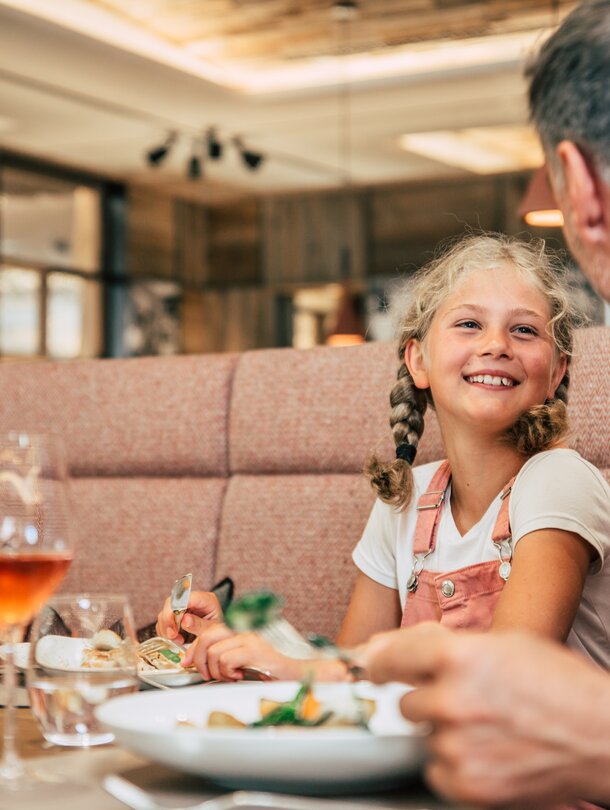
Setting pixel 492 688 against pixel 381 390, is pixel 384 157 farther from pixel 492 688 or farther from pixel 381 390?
pixel 492 688

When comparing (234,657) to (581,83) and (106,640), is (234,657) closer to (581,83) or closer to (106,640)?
(106,640)

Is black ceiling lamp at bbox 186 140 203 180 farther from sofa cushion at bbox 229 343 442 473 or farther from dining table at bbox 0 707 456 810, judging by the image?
dining table at bbox 0 707 456 810

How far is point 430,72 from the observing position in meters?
6.26

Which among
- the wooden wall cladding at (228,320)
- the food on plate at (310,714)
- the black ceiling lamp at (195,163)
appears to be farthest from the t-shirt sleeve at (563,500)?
the wooden wall cladding at (228,320)

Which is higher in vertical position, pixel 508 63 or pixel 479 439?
pixel 508 63

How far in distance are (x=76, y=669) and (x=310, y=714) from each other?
0.68 feet

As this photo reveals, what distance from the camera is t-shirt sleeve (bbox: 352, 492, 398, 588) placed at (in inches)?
64.1

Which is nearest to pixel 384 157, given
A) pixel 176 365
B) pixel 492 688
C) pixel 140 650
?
pixel 176 365

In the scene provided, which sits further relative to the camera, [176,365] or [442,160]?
[442,160]

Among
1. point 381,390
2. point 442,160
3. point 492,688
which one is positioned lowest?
point 492,688

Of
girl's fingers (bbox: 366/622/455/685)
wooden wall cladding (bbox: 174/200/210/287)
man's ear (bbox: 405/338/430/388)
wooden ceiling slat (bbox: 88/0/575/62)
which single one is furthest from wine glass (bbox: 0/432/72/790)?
wooden wall cladding (bbox: 174/200/210/287)

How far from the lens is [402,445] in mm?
1650

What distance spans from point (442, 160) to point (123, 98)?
7.61ft

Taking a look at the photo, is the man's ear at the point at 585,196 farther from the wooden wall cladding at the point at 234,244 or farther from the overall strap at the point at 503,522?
the wooden wall cladding at the point at 234,244
